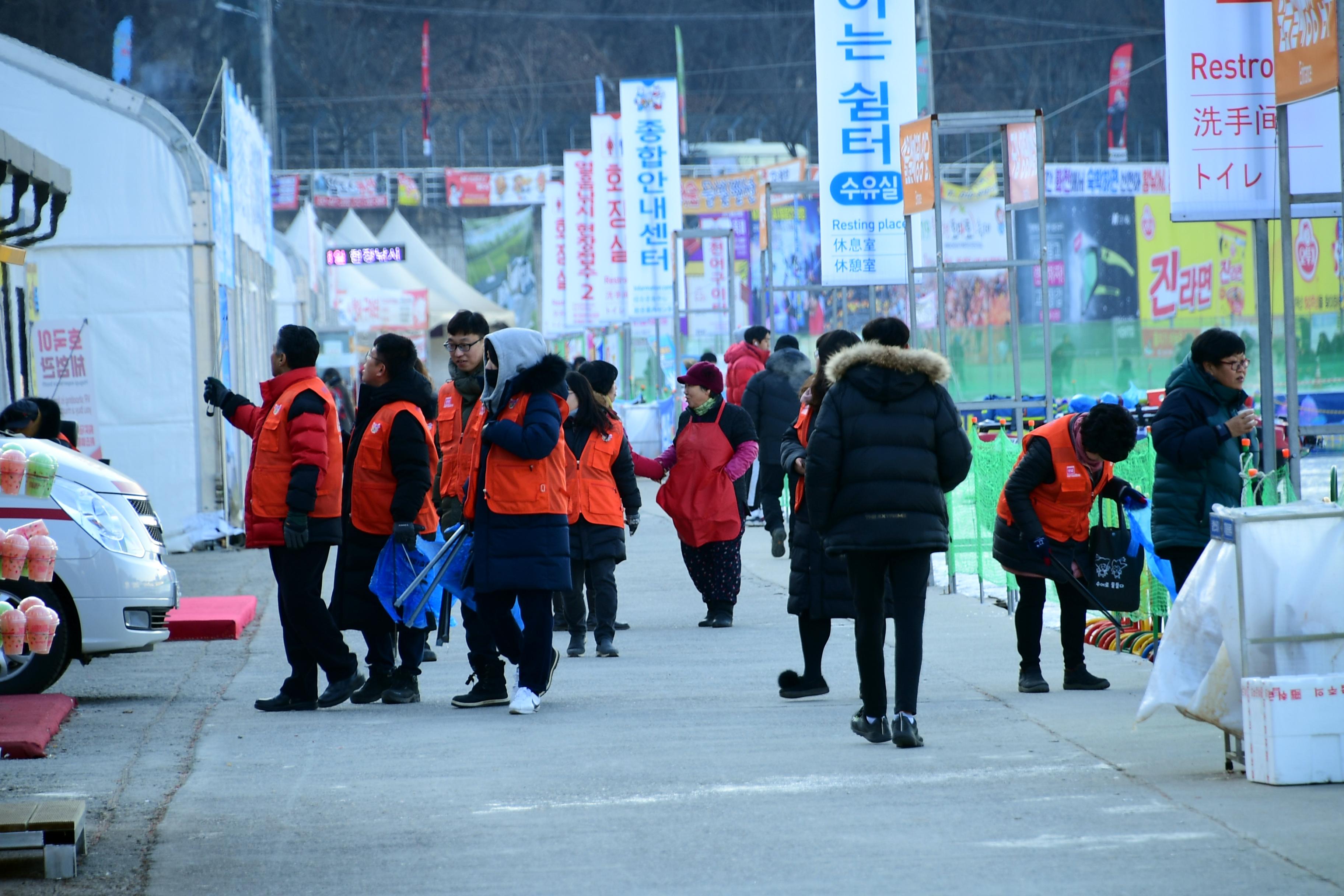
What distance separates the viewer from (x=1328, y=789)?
5.71 meters

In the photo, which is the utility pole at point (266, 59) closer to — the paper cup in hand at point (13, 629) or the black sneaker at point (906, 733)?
the black sneaker at point (906, 733)

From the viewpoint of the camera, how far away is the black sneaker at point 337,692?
827cm

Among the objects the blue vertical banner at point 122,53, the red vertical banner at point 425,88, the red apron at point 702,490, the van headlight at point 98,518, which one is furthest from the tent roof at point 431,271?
the van headlight at point 98,518

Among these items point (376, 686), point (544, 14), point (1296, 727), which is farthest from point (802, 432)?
point (544, 14)

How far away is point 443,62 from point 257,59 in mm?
14916

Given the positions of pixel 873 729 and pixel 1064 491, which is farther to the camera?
pixel 1064 491

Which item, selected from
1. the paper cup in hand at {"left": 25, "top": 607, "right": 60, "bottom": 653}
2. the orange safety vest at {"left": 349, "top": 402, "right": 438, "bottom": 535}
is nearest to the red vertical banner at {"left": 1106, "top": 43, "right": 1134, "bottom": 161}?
the orange safety vest at {"left": 349, "top": 402, "right": 438, "bottom": 535}

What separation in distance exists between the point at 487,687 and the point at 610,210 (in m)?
18.4

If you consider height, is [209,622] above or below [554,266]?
below

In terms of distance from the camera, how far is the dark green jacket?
7418mm

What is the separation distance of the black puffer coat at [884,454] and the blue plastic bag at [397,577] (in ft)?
7.22

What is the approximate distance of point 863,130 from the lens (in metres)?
14.5

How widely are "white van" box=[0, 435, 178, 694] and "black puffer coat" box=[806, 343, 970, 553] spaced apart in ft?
12.5

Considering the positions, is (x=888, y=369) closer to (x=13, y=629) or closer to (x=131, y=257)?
(x=13, y=629)
